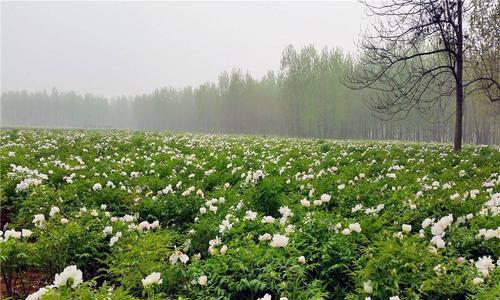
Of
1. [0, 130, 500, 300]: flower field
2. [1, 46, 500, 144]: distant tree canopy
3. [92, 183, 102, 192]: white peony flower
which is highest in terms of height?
[1, 46, 500, 144]: distant tree canopy

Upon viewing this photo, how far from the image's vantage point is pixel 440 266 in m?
3.12

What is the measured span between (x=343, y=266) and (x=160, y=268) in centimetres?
184

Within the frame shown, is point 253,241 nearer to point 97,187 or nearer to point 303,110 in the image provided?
point 97,187

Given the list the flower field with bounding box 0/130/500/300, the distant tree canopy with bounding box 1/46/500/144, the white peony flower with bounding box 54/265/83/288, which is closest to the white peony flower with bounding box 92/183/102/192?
the flower field with bounding box 0/130/500/300

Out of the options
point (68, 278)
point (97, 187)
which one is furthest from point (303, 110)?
point (68, 278)

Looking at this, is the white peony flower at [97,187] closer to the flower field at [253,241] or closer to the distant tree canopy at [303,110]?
the flower field at [253,241]

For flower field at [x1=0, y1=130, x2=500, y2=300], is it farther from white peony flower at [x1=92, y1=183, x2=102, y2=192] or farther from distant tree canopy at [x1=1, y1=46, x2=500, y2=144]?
distant tree canopy at [x1=1, y1=46, x2=500, y2=144]

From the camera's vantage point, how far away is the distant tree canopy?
159ft

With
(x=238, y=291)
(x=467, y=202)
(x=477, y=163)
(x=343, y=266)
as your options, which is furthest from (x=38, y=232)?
(x=477, y=163)

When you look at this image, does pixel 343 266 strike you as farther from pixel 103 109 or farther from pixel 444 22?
pixel 103 109

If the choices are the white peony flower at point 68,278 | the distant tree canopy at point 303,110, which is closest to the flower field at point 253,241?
the white peony flower at point 68,278

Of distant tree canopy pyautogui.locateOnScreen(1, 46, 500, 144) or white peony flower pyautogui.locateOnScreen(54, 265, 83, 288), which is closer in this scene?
white peony flower pyautogui.locateOnScreen(54, 265, 83, 288)

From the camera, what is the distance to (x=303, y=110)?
56.6 metres

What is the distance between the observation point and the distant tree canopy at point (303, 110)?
1903 inches
